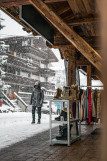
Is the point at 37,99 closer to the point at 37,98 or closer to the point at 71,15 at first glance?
the point at 37,98

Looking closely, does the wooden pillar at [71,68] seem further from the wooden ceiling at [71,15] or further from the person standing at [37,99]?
the person standing at [37,99]

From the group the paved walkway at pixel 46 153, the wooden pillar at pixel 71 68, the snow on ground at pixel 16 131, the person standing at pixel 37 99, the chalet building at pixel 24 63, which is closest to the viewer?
Answer: the paved walkway at pixel 46 153

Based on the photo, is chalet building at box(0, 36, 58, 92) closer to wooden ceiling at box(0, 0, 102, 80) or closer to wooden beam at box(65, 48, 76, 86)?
wooden beam at box(65, 48, 76, 86)

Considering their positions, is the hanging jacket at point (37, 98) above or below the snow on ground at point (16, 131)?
above

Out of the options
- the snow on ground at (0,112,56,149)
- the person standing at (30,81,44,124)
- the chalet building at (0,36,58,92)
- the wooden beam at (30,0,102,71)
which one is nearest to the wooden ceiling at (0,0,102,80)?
the wooden beam at (30,0,102,71)

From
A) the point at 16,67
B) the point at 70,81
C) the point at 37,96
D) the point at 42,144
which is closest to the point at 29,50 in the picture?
the point at 16,67

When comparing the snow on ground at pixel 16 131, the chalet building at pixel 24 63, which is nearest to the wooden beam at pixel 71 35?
the snow on ground at pixel 16 131

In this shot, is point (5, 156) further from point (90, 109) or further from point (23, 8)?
point (23, 8)

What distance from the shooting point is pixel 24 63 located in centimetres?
3083

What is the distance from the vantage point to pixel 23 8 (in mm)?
4602

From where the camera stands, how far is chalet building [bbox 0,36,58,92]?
92.5ft

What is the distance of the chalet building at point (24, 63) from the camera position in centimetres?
2819

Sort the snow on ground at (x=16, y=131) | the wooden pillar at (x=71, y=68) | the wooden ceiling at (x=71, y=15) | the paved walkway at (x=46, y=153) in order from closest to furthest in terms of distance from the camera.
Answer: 1. the paved walkway at (x=46, y=153)
2. the wooden ceiling at (x=71, y=15)
3. the snow on ground at (x=16, y=131)
4. the wooden pillar at (x=71, y=68)

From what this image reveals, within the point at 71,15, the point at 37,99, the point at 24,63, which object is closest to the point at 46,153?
the point at 71,15
